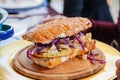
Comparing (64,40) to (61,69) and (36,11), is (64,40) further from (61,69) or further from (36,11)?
(36,11)

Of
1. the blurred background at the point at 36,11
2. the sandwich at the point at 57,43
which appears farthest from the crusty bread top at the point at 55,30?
the blurred background at the point at 36,11

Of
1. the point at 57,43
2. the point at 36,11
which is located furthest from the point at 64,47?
the point at 36,11

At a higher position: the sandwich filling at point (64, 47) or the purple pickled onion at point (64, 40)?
the purple pickled onion at point (64, 40)

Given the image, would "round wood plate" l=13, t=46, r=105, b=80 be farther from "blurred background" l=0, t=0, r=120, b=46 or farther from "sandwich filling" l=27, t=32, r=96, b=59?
"blurred background" l=0, t=0, r=120, b=46

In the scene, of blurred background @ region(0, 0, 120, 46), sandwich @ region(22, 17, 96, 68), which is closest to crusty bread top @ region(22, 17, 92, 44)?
sandwich @ region(22, 17, 96, 68)

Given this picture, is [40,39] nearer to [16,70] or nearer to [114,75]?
[16,70]

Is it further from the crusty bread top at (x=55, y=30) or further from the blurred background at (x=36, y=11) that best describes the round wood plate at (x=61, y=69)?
the blurred background at (x=36, y=11)
